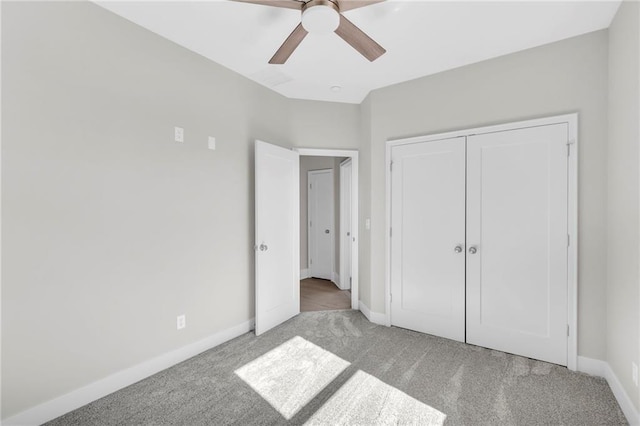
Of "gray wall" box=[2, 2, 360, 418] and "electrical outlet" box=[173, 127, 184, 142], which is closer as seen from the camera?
"gray wall" box=[2, 2, 360, 418]

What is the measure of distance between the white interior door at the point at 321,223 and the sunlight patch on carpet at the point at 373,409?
11.4 feet

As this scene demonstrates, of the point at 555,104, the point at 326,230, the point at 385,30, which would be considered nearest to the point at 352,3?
the point at 385,30

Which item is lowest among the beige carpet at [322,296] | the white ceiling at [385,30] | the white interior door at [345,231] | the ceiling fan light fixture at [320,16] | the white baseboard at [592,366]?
the beige carpet at [322,296]

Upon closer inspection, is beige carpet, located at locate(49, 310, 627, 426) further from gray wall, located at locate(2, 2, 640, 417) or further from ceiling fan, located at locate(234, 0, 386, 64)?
ceiling fan, located at locate(234, 0, 386, 64)

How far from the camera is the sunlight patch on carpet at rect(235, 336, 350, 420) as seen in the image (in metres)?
2.07

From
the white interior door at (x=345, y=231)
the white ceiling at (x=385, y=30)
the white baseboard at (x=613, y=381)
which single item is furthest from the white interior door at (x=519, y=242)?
the white interior door at (x=345, y=231)

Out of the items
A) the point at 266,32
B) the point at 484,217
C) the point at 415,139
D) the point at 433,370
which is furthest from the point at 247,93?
the point at 433,370

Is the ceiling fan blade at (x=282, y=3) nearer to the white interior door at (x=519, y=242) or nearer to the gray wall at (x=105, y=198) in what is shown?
the gray wall at (x=105, y=198)

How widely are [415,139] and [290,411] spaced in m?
2.67

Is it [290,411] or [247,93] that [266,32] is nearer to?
[247,93]

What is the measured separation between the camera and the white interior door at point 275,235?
125 inches

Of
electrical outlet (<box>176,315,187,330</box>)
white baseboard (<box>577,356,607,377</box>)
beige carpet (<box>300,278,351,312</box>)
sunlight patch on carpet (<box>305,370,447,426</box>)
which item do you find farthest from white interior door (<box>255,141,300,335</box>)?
white baseboard (<box>577,356,607,377</box>)

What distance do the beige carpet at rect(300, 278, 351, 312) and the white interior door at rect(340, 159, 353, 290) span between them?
226 millimetres

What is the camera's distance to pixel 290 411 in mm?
1944
